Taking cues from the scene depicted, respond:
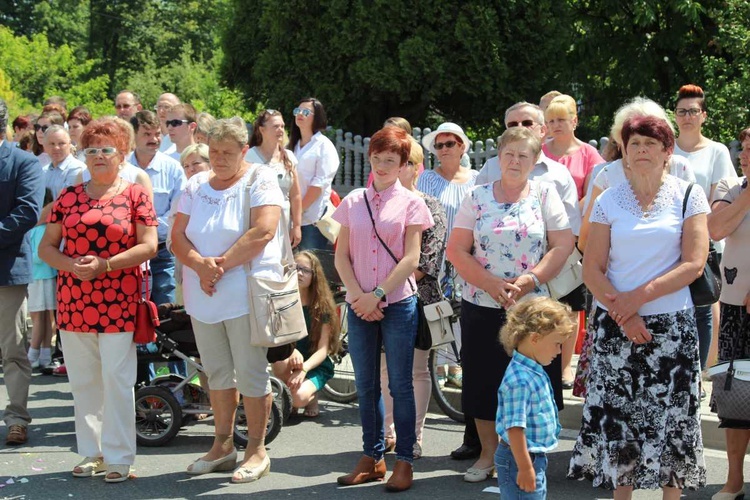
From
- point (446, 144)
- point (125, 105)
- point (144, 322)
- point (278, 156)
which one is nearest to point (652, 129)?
point (446, 144)

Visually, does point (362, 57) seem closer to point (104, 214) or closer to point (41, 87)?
point (104, 214)

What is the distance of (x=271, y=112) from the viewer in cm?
890

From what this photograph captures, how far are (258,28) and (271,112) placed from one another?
1078 centimetres

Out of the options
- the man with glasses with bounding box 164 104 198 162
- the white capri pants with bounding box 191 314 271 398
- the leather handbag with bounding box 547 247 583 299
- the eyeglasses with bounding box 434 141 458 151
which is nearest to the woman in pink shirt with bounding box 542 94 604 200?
the eyeglasses with bounding box 434 141 458 151

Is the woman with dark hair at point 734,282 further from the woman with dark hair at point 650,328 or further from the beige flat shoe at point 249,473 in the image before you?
the beige flat shoe at point 249,473

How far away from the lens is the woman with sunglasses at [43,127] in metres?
10.4

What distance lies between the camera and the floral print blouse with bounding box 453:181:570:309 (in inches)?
237

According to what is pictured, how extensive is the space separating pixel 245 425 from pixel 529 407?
294 cm

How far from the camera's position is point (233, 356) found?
6.40m

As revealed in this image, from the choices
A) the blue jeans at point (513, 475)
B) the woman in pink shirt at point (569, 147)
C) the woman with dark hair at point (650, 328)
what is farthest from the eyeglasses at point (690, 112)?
the blue jeans at point (513, 475)

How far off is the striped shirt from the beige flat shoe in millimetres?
2126

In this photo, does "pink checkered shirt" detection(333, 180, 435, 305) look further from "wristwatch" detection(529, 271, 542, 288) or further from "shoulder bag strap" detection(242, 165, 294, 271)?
"wristwatch" detection(529, 271, 542, 288)

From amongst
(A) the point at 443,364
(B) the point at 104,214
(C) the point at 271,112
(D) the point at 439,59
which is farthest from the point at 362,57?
(B) the point at 104,214

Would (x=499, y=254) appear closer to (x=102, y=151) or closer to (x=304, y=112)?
(x=102, y=151)
